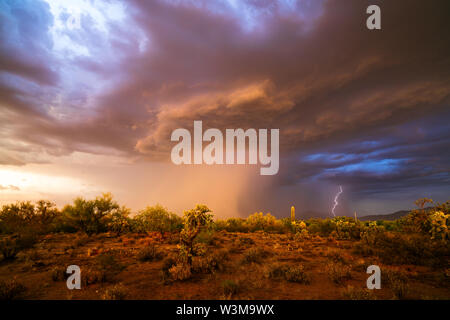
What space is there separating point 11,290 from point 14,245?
348 inches

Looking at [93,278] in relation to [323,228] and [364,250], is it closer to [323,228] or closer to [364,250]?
[364,250]

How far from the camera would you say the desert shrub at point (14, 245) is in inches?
537

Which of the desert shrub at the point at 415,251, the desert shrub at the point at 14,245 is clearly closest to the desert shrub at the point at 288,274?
the desert shrub at the point at 415,251

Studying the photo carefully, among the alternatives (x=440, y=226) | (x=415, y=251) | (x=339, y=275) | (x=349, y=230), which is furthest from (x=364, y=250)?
(x=349, y=230)

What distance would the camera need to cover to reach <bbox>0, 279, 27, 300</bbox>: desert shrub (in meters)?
7.92

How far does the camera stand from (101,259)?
38.4ft

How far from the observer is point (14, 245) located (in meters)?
14.3

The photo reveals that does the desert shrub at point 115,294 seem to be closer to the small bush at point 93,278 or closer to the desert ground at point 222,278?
the desert ground at point 222,278

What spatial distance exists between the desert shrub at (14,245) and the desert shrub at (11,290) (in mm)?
7376

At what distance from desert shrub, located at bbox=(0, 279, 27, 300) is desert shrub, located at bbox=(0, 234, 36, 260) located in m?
7.38

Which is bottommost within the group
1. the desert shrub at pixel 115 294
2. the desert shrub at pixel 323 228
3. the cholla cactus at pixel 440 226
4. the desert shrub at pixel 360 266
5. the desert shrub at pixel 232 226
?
the desert shrub at pixel 232 226

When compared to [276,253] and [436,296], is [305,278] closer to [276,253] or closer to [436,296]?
[436,296]

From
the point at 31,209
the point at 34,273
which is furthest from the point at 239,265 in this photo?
the point at 31,209
